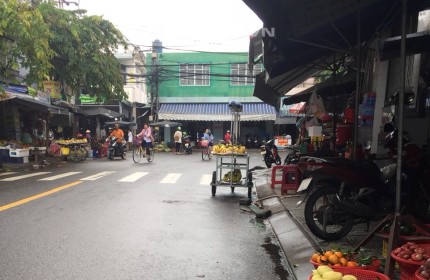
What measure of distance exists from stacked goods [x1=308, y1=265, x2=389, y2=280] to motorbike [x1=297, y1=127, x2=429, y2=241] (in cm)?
201

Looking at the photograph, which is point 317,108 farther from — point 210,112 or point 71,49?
point 210,112

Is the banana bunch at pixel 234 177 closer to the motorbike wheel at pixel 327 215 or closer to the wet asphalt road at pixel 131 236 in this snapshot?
the wet asphalt road at pixel 131 236

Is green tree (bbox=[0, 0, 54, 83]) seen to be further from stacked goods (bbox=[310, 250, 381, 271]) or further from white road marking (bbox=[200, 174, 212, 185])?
stacked goods (bbox=[310, 250, 381, 271])

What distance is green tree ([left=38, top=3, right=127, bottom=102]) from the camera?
56.1ft

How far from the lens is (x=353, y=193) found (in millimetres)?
5719

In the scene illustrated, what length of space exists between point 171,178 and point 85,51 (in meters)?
8.23

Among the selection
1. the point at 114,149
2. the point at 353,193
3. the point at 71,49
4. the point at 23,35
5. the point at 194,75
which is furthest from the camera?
the point at 194,75

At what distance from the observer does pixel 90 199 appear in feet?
29.6

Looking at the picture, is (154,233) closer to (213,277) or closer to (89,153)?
(213,277)

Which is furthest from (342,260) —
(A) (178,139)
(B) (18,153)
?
(A) (178,139)

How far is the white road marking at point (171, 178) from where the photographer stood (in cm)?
1257

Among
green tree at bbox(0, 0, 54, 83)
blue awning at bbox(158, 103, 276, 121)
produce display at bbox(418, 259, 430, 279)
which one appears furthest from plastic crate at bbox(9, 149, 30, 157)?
produce display at bbox(418, 259, 430, 279)

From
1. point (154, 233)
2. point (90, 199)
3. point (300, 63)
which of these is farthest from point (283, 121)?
point (154, 233)

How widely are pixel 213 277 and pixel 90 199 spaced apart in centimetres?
536
